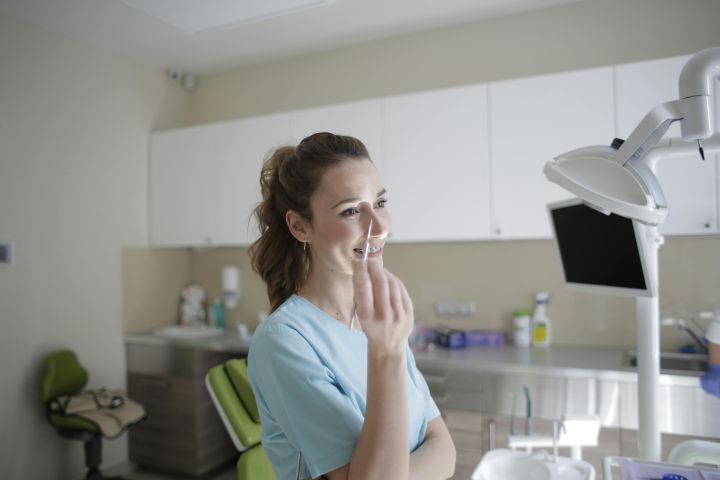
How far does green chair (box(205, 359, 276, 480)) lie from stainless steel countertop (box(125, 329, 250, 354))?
154cm

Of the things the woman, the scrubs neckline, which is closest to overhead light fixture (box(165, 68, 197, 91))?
the woman

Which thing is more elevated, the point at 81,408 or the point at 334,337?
the point at 334,337

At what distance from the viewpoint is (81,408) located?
291cm

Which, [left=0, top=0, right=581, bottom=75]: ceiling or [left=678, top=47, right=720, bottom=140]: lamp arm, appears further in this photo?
[left=0, top=0, right=581, bottom=75]: ceiling

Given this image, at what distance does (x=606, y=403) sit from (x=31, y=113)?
332cm

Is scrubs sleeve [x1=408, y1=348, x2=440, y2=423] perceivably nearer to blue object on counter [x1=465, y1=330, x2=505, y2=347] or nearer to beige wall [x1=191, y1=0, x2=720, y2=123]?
blue object on counter [x1=465, y1=330, x2=505, y2=347]

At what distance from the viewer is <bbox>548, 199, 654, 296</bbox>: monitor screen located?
1625 millimetres

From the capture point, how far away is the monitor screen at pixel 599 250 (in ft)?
5.33

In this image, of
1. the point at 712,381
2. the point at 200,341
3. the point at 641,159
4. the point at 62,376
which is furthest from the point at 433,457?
the point at 62,376

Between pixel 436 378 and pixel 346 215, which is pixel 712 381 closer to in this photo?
pixel 436 378

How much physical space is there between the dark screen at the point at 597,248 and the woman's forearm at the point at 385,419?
3.21 feet

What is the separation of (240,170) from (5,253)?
1.37m

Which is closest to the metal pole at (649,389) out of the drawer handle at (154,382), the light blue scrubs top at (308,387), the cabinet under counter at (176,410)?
the light blue scrubs top at (308,387)

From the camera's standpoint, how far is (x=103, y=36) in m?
3.36
